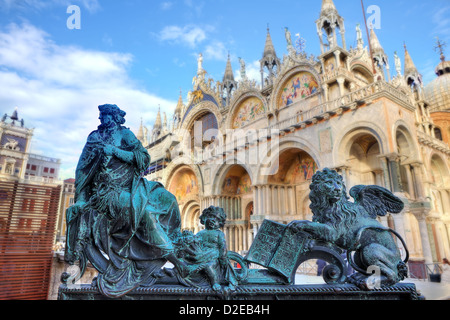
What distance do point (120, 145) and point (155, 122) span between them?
33506 millimetres

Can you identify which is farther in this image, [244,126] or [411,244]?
[244,126]

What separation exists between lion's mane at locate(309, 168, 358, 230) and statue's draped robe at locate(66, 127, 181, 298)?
141 cm

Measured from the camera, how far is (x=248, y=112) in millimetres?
18750

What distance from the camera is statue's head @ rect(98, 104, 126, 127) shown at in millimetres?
2883

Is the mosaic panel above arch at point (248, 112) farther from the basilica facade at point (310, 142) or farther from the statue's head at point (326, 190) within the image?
the statue's head at point (326, 190)

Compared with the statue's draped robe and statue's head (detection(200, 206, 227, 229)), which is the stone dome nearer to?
statue's head (detection(200, 206, 227, 229))

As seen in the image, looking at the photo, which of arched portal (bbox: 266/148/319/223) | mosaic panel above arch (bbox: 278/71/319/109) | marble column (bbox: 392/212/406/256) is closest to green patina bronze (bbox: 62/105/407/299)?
marble column (bbox: 392/212/406/256)

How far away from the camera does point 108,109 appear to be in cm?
290

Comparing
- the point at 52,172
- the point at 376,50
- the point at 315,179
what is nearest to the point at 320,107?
the point at 376,50

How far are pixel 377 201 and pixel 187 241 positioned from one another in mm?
1876

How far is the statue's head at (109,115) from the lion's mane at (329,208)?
2103 millimetres
